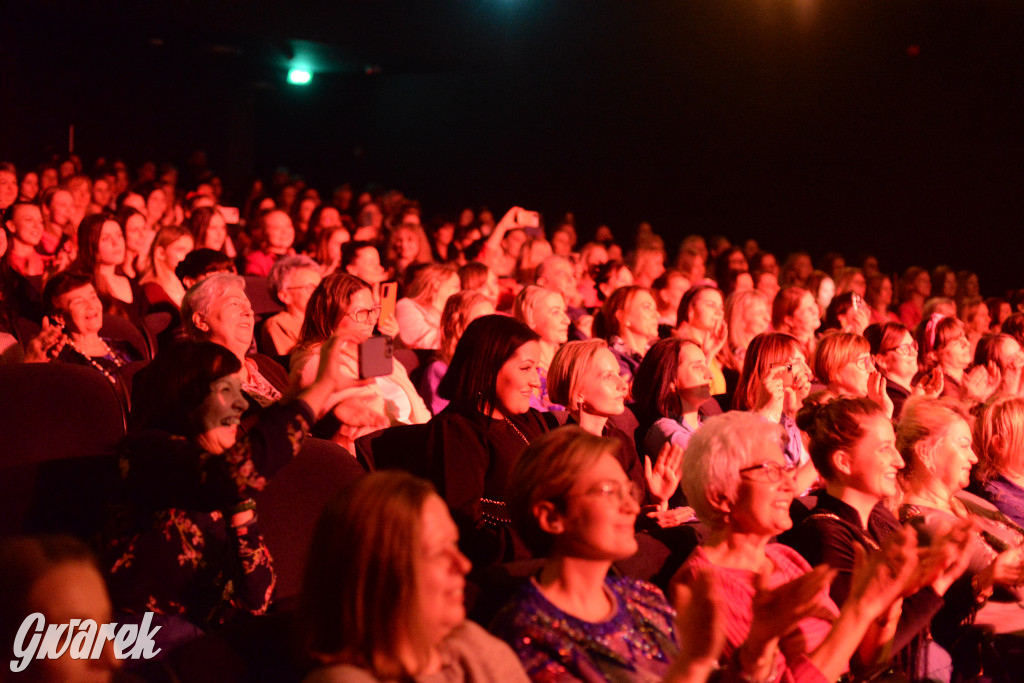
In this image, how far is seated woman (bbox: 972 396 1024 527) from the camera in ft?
11.0

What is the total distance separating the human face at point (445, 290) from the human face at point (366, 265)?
465 millimetres

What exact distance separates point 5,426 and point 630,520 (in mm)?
1508

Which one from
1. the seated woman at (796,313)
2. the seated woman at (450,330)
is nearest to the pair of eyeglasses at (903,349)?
Result: the seated woman at (796,313)

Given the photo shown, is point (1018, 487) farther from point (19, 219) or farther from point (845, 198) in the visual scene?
point (845, 198)

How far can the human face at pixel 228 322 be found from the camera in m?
3.26

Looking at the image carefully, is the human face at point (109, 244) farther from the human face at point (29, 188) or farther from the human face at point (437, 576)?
the human face at point (437, 576)

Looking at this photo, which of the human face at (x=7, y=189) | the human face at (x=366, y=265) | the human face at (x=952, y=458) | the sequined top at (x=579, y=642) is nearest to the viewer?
the sequined top at (x=579, y=642)

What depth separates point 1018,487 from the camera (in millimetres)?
3355

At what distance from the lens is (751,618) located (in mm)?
2133

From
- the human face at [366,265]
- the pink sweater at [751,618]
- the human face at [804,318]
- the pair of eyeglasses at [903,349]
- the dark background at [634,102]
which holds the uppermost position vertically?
the dark background at [634,102]

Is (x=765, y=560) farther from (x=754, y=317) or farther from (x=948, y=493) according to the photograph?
(x=754, y=317)

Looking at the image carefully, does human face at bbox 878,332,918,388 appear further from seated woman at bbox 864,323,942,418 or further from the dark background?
the dark background

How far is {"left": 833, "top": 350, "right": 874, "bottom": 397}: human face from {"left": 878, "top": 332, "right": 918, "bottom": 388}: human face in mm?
509

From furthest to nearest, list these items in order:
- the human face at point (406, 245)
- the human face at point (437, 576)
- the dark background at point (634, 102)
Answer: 1. the dark background at point (634, 102)
2. the human face at point (406, 245)
3. the human face at point (437, 576)
